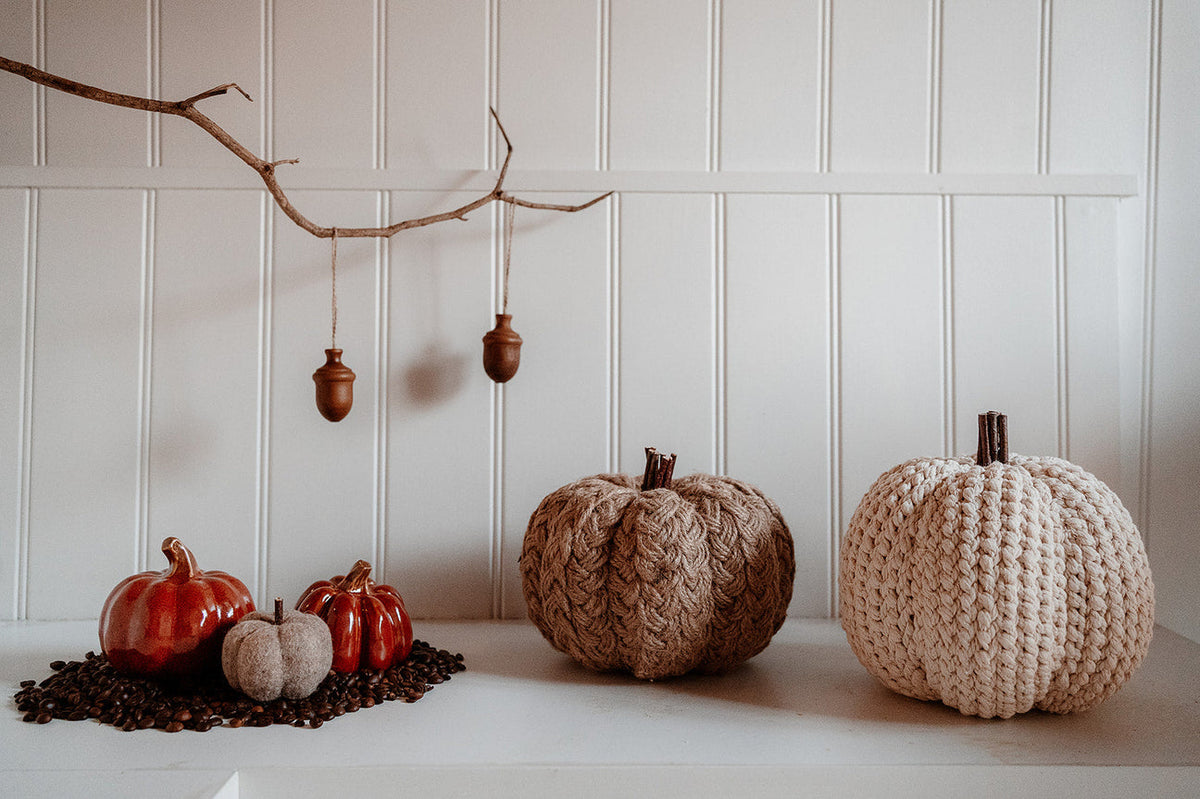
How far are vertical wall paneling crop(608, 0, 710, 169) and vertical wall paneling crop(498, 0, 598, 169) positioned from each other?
0.04 metres

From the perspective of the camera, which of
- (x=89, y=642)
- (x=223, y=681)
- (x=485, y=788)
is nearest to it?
(x=485, y=788)

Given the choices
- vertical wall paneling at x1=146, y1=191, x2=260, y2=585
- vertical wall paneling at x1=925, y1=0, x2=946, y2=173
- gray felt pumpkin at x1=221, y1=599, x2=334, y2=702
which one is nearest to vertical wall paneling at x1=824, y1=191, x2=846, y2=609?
vertical wall paneling at x1=925, y1=0, x2=946, y2=173

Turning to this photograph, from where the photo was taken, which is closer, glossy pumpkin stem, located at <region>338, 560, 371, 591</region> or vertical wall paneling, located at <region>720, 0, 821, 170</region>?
glossy pumpkin stem, located at <region>338, 560, 371, 591</region>

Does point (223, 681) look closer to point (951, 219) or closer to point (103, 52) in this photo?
point (103, 52)

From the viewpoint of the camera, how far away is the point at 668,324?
1.14 m

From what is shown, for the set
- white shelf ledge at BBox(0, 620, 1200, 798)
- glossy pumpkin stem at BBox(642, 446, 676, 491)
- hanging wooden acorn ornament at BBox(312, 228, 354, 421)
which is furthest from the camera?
hanging wooden acorn ornament at BBox(312, 228, 354, 421)

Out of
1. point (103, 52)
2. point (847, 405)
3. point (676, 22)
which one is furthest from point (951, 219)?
point (103, 52)

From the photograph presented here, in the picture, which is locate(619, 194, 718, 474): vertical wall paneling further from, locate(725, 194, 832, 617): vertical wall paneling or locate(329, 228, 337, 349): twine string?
locate(329, 228, 337, 349): twine string

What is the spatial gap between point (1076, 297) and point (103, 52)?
1413 mm

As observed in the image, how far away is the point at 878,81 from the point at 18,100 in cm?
121

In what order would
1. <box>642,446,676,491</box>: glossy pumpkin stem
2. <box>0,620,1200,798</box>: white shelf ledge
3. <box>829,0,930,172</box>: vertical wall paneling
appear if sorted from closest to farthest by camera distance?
<box>0,620,1200,798</box>: white shelf ledge
<box>642,446,676,491</box>: glossy pumpkin stem
<box>829,0,930,172</box>: vertical wall paneling

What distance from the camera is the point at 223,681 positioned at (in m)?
0.84

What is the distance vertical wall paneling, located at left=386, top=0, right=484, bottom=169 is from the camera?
113 centimetres

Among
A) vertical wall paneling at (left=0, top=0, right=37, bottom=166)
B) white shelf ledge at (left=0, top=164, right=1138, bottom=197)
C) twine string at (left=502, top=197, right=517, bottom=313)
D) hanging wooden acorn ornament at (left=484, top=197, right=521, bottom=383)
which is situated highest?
vertical wall paneling at (left=0, top=0, right=37, bottom=166)
